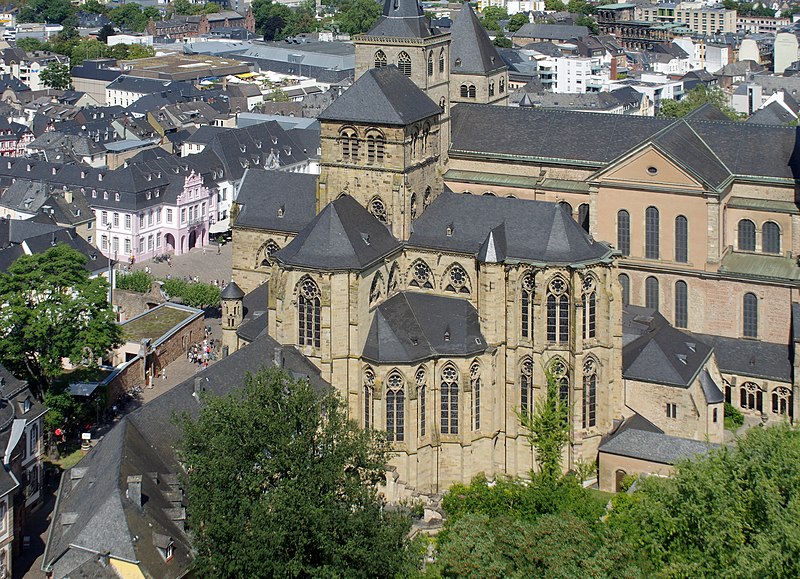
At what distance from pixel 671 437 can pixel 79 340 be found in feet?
125

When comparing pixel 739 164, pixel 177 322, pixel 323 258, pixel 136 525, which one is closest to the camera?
pixel 136 525

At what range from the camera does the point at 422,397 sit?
81875 mm

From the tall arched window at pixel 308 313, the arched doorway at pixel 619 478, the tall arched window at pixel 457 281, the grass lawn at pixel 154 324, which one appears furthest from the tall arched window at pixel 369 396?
the grass lawn at pixel 154 324

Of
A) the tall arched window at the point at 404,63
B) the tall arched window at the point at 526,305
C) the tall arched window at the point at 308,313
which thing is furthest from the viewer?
the tall arched window at the point at 404,63

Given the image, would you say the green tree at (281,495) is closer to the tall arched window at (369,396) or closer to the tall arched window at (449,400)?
the tall arched window at (369,396)

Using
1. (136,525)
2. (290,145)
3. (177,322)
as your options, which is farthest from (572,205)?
(290,145)

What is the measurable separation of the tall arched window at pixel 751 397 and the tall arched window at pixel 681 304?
20.5 ft

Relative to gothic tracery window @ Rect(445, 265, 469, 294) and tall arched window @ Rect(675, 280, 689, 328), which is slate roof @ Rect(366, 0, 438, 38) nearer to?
gothic tracery window @ Rect(445, 265, 469, 294)

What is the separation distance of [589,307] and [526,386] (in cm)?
626

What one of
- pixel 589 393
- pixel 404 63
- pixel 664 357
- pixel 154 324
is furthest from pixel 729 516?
pixel 154 324

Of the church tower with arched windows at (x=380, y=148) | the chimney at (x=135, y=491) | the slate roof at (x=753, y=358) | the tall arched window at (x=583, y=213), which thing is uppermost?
the church tower with arched windows at (x=380, y=148)

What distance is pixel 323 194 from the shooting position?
89812 millimetres

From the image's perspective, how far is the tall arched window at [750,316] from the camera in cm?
9281

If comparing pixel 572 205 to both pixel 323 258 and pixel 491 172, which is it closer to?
pixel 491 172
